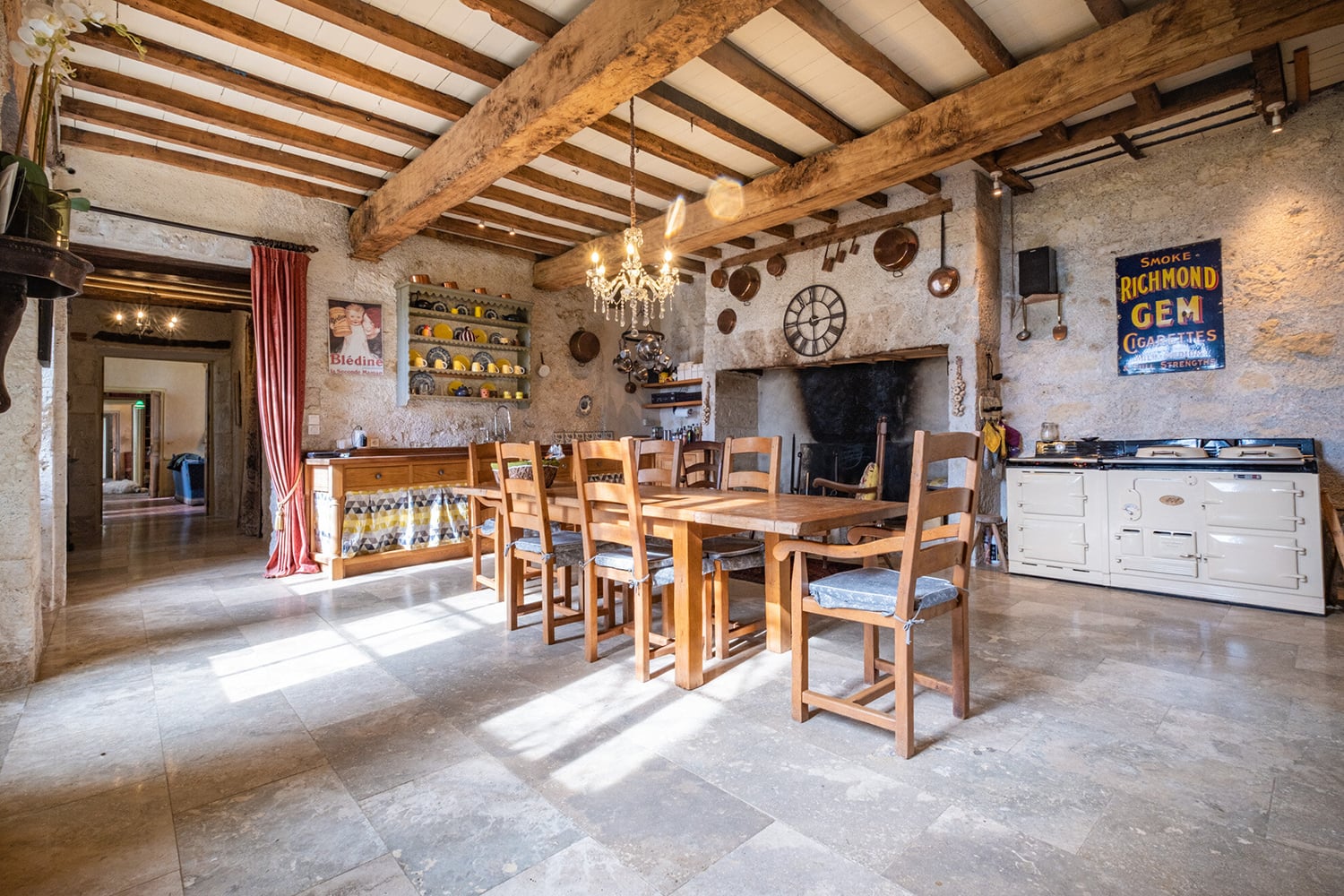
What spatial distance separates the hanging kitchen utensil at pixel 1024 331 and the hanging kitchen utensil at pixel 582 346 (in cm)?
434

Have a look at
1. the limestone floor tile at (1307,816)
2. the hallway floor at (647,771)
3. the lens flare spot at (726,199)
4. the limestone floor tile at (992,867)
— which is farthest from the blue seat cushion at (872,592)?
the lens flare spot at (726,199)

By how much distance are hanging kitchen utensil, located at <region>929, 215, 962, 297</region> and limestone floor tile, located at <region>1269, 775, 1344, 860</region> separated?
3.85 metres

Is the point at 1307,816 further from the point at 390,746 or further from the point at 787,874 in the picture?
the point at 390,746

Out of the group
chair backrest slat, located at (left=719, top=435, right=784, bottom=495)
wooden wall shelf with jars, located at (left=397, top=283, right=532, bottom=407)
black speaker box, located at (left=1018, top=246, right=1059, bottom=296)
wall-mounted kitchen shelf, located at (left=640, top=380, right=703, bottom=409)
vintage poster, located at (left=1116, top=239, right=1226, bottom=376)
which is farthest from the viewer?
wall-mounted kitchen shelf, located at (left=640, top=380, right=703, bottom=409)

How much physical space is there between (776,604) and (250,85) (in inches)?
159

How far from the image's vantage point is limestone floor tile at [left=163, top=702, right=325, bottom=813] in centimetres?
176

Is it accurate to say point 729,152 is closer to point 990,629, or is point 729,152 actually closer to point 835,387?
point 835,387

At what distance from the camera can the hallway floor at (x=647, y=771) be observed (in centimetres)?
140

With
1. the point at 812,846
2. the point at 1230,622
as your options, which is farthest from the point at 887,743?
the point at 1230,622

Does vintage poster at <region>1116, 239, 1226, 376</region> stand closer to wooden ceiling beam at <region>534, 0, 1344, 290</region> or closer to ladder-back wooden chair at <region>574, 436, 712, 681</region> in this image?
wooden ceiling beam at <region>534, 0, 1344, 290</region>

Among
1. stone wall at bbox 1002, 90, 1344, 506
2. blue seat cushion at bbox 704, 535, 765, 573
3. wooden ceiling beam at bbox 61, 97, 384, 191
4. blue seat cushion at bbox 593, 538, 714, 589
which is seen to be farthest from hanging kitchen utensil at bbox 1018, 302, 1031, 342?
wooden ceiling beam at bbox 61, 97, 384, 191

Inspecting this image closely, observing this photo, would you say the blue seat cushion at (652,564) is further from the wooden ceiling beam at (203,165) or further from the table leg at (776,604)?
the wooden ceiling beam at (203,165)

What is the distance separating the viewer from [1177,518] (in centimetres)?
381

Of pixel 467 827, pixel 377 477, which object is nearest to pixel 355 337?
pixel 377 477
